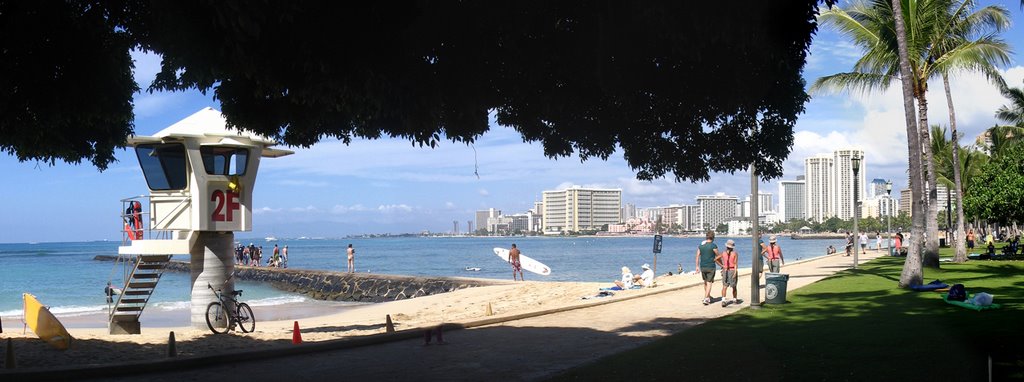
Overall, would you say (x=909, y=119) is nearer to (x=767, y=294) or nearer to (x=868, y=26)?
(x=868, y=26)

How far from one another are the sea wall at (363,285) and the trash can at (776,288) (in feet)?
57.1

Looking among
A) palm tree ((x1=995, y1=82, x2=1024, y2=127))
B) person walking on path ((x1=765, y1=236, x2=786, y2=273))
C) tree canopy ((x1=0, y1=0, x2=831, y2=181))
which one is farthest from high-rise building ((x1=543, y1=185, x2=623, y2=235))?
tree canopy ((x1=0, y1=0, x2=831, y2=181))

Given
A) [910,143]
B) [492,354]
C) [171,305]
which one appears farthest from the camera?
[171,305]

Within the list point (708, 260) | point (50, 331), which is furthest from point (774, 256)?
point (50, 331)

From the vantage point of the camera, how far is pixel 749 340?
11.8 m

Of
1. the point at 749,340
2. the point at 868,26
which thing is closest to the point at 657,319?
the point at 749,340

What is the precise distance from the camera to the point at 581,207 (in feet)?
486

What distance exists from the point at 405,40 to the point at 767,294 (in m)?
13.3

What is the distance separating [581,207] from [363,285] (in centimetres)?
10534

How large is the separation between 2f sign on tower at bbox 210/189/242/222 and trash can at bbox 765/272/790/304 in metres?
11.2

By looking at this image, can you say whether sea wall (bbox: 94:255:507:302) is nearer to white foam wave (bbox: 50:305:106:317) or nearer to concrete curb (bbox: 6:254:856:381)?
white foam wave (bbox: 50:305:106:317)

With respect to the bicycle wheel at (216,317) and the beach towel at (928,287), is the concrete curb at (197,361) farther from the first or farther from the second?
the beach towel at (928,287)

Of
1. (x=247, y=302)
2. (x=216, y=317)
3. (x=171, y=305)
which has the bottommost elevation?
(x=247, y=302)

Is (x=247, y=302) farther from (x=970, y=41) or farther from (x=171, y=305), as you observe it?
(x=970, y=41)
